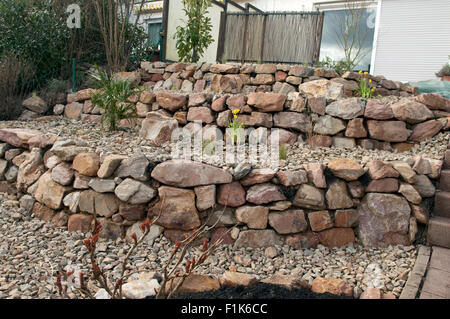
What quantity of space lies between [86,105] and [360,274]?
4196 millimetres

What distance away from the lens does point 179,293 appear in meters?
2.03

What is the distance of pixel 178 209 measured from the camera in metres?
2.85

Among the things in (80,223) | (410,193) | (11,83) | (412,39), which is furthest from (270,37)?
(80,223)

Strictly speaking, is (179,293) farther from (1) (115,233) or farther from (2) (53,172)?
(2) (53,172)

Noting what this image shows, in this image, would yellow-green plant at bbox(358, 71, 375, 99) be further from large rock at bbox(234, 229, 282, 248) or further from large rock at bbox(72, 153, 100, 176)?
large rock at bbox(72, 153, 100, 176)

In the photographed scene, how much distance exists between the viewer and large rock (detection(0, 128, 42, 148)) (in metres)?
3.67

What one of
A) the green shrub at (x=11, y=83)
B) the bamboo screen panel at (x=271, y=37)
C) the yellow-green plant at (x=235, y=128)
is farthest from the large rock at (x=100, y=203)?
the bamboo screen panel at (x=271, y=37)

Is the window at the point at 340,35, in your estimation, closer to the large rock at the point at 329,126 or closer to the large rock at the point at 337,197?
the large rock at the point at 329,126

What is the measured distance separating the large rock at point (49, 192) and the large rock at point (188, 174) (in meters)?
0.96

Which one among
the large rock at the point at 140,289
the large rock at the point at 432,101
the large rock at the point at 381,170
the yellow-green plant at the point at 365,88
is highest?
the yellow-green plant at the point at 365,88

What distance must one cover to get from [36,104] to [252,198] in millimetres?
3739

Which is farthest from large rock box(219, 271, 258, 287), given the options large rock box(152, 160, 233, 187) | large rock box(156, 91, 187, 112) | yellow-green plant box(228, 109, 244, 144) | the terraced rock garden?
large rock box(156, 91, 187, 112)

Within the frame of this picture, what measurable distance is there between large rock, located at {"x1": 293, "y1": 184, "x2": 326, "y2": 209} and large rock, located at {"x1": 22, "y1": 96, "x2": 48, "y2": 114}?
396 cm

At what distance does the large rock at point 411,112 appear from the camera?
12.6ft
